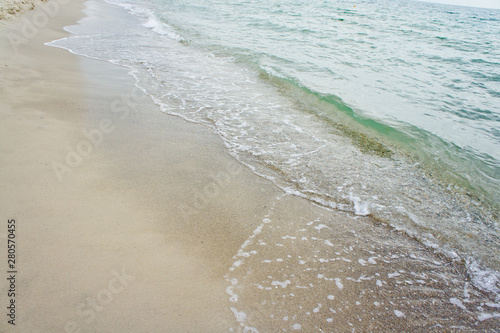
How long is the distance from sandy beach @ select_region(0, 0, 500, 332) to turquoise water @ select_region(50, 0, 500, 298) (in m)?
0.41

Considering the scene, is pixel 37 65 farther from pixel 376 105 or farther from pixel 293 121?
pixel 376 105

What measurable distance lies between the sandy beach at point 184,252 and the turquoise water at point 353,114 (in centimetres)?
41

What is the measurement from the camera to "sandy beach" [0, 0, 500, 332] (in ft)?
6.64

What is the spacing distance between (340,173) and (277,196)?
1124 millimetres

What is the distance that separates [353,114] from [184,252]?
16.5 ft

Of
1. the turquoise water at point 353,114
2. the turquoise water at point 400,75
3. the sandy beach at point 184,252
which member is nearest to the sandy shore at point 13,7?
the turquoise water at point 353,114

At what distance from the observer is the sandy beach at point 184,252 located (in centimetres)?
202

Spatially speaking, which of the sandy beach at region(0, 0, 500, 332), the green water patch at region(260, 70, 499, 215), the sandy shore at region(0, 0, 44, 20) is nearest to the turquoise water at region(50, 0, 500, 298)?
the green water patch at region(260, 70, 499, 215)

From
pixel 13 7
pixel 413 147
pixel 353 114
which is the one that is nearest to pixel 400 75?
pixel 353 114

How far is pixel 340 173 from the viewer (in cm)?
395

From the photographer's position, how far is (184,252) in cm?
250

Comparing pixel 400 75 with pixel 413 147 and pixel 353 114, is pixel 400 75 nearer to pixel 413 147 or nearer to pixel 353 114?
pixel 353 114

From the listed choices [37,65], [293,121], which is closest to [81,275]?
[293,121]

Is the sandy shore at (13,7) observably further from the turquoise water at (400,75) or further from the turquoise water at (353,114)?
the turquoise water at (400,75)
